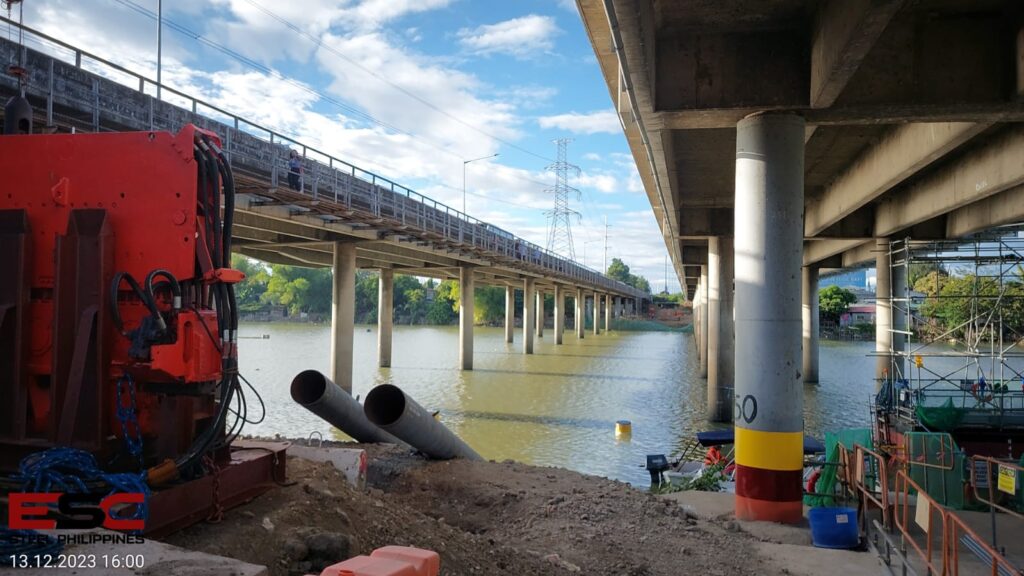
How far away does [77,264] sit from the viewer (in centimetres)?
529

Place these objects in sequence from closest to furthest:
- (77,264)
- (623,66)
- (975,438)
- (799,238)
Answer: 1. (77,264)
2. (623,66)
3. (799,238)
4. (975,438)

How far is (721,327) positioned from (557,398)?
692 cm

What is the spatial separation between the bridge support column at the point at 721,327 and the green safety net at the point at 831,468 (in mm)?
12284

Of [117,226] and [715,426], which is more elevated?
[117,226]

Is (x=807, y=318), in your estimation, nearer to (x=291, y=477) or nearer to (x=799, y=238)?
(x=799, y=238)

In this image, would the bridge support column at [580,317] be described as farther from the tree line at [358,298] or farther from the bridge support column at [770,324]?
the bridge support column at [770,324]

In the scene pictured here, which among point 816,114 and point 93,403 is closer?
point 93,403

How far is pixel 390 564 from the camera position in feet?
12.3

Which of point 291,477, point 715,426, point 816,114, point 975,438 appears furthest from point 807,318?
point 291,477

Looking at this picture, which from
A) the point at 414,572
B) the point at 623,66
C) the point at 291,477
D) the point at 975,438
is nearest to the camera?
the point at 414,572

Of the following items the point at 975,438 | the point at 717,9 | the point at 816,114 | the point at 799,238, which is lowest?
the point at 975,438

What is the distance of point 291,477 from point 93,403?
2308 mm

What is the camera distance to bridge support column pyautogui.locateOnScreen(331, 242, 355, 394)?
26.9m

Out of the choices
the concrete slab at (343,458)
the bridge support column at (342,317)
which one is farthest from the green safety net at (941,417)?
the bridge support column at (342,317)
